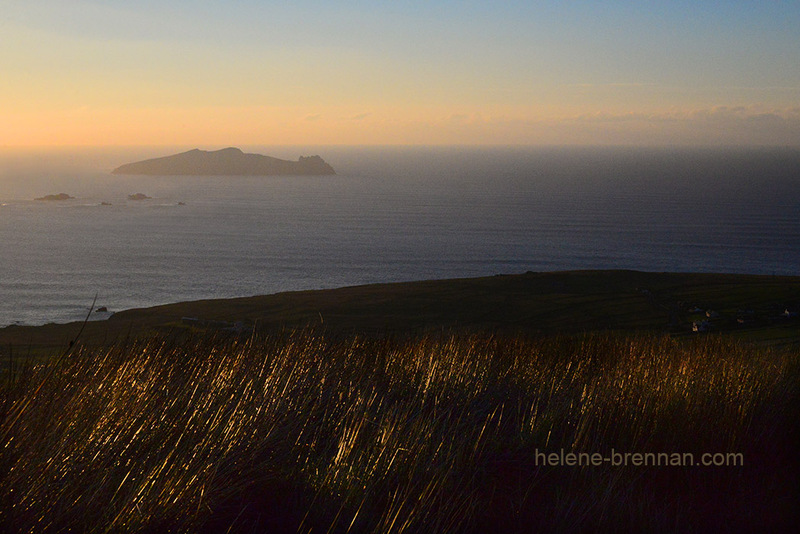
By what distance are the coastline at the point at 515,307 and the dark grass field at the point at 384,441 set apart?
28.2 m

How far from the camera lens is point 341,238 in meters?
101

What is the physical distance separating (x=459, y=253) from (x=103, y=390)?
85.0 m

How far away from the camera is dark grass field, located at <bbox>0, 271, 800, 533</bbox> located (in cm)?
349

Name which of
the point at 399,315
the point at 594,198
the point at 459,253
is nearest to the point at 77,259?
the point at 459,253

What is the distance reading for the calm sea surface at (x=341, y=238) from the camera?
71.8 meters

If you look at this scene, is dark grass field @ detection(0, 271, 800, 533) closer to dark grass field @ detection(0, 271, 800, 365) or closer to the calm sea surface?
dark grass field @ detection(0, 271, 800, 365)

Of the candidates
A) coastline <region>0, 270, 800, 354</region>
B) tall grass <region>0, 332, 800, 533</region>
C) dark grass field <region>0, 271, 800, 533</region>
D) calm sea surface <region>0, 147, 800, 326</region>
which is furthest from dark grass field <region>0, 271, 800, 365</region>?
tall grass <region>0, 332, 800, 533</region>

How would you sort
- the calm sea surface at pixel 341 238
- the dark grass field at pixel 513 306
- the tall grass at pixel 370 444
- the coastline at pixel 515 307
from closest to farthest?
the tall grass at pixel 370 444
the coastline at pixel 515 307
the dark grass field at pixel 513 306
the calm sea surface at pixel 341 238

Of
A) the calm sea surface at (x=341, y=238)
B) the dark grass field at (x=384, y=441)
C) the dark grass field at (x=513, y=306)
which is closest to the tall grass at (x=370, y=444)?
the dark grass field at (x=384, y=441)

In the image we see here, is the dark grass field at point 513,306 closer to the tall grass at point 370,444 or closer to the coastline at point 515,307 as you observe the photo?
the coastline at point 515,307

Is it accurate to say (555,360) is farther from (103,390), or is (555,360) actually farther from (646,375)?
(103,390)

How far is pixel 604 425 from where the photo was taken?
5500 millimetres

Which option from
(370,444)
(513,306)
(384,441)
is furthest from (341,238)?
(384,441)

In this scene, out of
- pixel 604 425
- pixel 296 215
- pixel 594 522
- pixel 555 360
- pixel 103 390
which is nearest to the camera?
pixel 594 522
